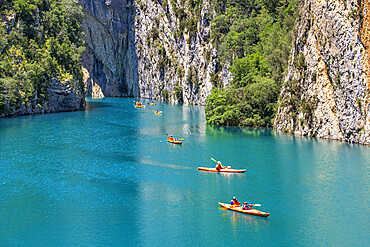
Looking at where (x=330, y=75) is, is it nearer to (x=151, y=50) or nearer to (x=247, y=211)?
(x=247, y=211)

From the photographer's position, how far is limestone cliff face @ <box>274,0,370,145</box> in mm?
54188

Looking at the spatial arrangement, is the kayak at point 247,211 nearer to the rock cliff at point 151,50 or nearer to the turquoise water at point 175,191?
the turquoise water at point 175,191

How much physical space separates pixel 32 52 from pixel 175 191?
75.4m

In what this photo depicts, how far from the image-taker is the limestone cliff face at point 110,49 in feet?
594

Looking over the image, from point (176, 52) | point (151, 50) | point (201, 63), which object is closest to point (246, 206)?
point (201, 63)

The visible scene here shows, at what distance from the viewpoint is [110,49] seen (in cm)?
19112

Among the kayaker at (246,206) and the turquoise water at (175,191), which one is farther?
the kayaker at (246,206)

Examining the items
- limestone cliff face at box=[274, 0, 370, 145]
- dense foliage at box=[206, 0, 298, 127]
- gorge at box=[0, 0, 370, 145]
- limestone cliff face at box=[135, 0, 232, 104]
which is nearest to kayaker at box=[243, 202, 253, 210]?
limestone cliff face at box=[274, 0, 370, 145]

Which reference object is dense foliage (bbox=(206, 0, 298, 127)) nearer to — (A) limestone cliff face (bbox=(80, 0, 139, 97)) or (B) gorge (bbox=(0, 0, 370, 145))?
(B) gorge (bbox=(0, 0, 370, 145))

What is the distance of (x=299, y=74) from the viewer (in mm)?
67750

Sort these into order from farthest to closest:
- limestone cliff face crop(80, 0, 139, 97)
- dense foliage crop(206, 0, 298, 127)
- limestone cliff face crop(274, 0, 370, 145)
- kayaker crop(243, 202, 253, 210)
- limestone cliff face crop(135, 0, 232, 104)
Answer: limestone cliff face crop(80, 0, 139, 97) → limestone cliff face crop(135, 0, 232, 104) → dense foliage crop(206, 0, 298, 127) → limestone cliff face crop(274, 0, 370, 145) → kayaker crop(243, 202, 253, 210)

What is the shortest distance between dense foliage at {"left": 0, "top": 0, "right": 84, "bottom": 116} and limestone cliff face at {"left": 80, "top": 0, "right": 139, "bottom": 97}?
61.3 meters

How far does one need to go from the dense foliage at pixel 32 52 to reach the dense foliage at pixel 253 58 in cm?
4236

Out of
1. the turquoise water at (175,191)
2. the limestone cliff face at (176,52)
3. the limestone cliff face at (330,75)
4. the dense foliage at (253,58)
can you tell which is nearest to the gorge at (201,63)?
the limestone cliff face at (330,75)
